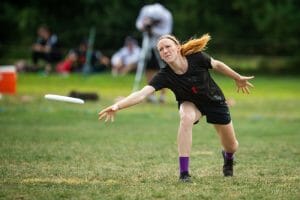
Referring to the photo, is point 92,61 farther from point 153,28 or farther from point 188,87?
point 188,87

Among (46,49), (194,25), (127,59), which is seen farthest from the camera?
(194,25)

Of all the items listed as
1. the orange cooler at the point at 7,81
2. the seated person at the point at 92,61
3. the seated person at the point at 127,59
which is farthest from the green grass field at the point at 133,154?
the seated person at the point at 92,61

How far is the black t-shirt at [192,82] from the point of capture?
7.73m

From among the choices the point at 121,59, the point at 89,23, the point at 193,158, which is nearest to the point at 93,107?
the point at 193,158

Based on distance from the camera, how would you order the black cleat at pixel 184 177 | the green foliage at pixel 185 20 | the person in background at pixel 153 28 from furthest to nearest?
1. the green foliage at pixel 185 20
2. the person in background at pixel 153 28
3. the black cleat at pixel 184 177

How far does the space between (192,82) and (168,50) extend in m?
0.42

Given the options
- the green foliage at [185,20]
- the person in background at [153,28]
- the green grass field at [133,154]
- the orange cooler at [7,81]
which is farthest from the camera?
the green foliage at [185,20]

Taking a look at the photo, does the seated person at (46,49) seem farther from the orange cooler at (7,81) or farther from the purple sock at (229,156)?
the purple sock at (229,156)

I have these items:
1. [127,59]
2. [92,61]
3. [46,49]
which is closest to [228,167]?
[127,59]

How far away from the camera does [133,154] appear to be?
9.94m

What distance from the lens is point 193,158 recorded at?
9.64 m

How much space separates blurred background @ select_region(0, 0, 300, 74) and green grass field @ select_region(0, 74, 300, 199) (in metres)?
18.0

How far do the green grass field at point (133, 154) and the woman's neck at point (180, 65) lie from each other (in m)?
1.13

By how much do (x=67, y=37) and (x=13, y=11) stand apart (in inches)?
128
